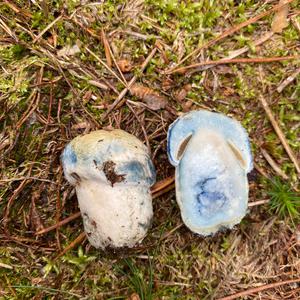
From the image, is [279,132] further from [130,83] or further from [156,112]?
[130,83]

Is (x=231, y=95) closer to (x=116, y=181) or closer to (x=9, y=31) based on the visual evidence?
(x=116, y=181)

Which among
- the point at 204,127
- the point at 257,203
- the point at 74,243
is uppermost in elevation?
the point at 204,127

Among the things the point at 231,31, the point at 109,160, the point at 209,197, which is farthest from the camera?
the point at 231,31

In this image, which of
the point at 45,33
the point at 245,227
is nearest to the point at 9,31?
the point at 45,33

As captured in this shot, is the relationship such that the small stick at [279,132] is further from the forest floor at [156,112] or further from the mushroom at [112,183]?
the mushroom at [112,183]

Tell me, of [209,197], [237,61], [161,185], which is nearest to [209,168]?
[209,197]

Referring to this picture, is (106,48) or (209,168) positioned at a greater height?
(106,48)
